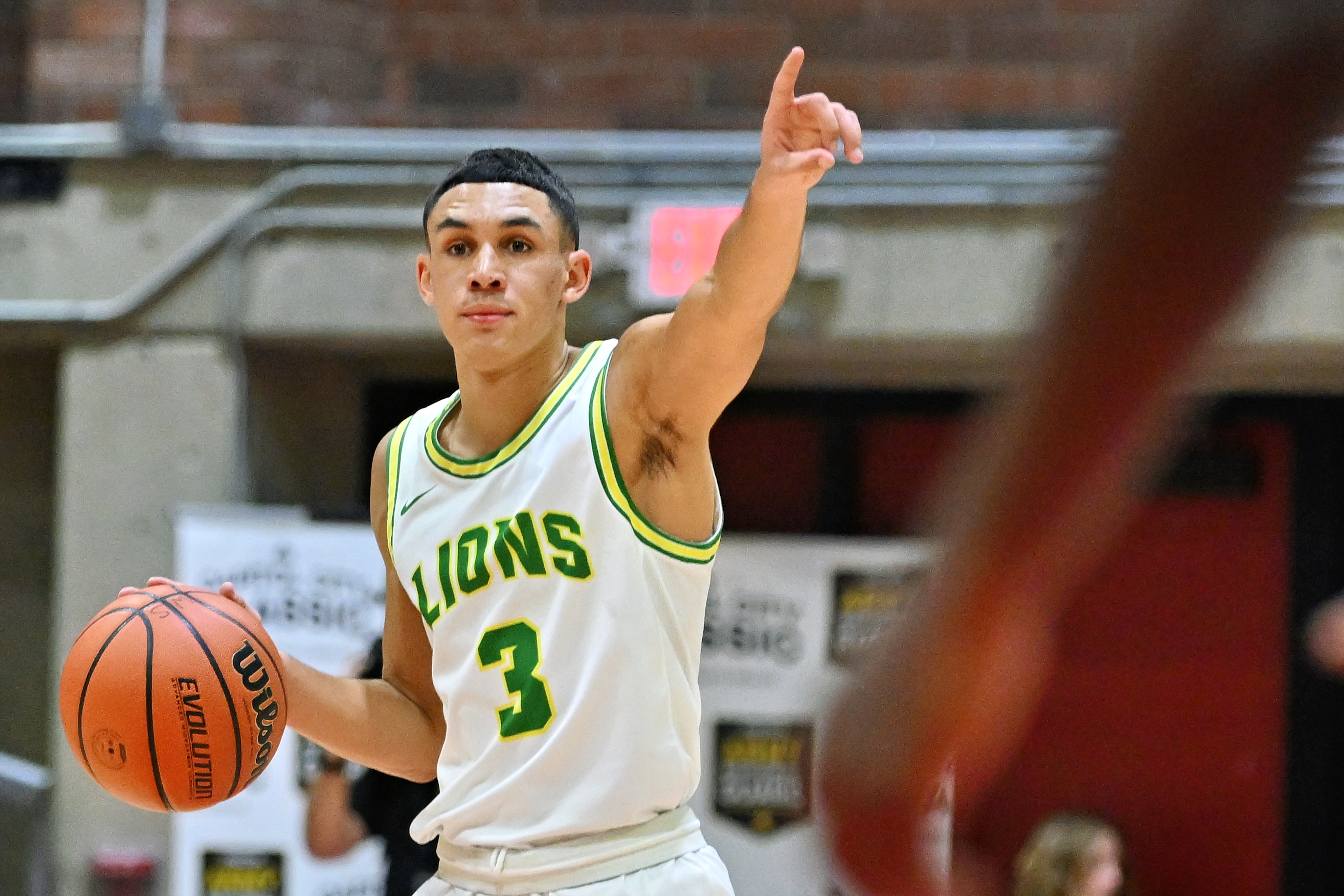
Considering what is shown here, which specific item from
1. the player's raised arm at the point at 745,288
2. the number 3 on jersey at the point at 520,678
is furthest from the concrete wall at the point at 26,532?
the player's raised arm at the point at 745,288

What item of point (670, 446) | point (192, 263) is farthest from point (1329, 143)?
point (192, 263)

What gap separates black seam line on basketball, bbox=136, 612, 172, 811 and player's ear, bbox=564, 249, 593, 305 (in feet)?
2.91

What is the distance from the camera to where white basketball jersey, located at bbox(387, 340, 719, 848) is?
2.48m

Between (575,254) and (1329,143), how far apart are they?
2247 millimetres

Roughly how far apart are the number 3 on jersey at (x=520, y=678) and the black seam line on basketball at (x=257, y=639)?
403mm

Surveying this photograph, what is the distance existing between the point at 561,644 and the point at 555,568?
0.39ft

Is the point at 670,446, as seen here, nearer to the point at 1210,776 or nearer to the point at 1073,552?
the point at 1073,552

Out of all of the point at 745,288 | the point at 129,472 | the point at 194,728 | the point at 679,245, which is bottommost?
the point at 194,728

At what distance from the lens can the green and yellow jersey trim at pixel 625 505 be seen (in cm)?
251

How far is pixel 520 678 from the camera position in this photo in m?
2.51

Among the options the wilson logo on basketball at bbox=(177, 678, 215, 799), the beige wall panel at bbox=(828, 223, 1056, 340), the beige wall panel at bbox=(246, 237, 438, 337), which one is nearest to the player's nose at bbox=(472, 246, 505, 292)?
the wilson logo on basketball at bbox=(177, 678, 215, 799)

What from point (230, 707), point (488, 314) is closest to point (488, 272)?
point (488, 314)

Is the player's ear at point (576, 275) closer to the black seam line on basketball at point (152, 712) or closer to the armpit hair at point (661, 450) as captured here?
the armpit hair at point (661, 450)

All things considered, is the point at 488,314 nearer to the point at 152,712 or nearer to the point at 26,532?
the point at 152,712
